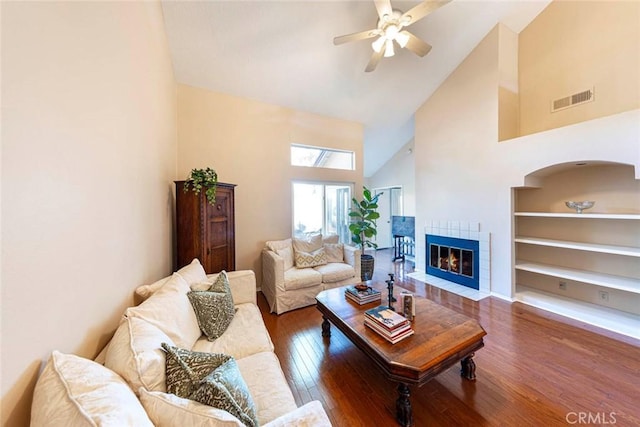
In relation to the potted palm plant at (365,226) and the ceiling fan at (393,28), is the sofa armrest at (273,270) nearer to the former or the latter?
the potted palm plant at (365,226)

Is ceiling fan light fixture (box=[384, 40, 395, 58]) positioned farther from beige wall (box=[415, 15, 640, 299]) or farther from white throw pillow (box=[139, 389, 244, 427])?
white throw pillow (box=[139, 389, 244, 427])

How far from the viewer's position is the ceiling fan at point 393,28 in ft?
6.82

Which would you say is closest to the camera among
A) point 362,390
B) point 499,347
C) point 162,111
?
point 362,390

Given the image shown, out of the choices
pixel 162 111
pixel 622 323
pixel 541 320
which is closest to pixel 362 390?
pixel 541 320

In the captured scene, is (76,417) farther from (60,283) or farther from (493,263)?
(493,263)

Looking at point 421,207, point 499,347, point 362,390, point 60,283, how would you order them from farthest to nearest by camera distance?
point 421,207, point 499,347, point 362,390, point 60,283

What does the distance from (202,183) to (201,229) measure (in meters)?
0.51

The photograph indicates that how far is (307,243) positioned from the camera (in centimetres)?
359

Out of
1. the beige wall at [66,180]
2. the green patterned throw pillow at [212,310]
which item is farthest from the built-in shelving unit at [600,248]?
the beige wall at [66,180]

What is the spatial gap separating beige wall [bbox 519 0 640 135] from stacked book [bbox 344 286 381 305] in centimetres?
347

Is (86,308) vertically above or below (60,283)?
below

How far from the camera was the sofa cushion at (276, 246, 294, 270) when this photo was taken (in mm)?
3320

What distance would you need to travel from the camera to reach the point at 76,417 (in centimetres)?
54

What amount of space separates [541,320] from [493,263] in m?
0.89
